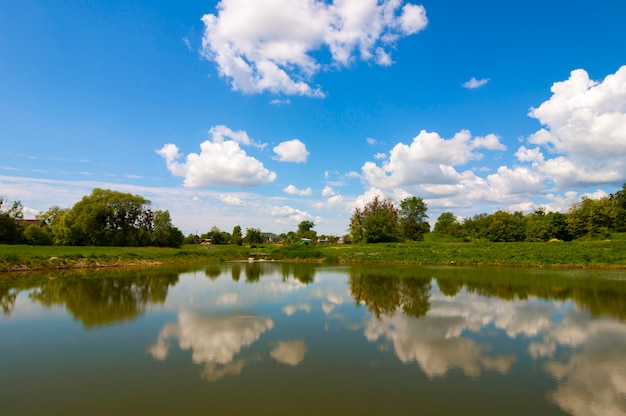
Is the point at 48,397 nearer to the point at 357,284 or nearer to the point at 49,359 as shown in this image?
the point at 49,359

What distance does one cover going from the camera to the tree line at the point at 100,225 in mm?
53844

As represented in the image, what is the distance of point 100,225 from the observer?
56406 mm

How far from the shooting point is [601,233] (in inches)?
2202

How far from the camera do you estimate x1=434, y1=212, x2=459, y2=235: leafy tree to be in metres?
99.5

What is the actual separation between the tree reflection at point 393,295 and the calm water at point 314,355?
21cm

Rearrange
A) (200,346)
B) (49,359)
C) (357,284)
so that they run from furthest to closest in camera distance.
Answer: (357,284)
(200,346)
(49,359)

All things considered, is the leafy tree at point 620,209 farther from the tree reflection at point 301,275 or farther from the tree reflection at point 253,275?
the tree reflection at point 253,275

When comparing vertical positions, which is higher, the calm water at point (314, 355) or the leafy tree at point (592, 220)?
the leafy tree at point (592, 220)

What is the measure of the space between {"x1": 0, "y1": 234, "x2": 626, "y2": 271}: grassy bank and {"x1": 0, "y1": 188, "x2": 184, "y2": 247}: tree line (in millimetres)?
12687

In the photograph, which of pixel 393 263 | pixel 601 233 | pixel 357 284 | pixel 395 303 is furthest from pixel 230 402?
pixel 601 233

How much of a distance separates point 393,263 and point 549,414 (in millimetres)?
38640

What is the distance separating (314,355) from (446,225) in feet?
358

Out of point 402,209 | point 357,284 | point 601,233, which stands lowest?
point 357,284

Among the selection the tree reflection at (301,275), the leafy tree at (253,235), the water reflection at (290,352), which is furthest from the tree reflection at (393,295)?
the leafy tree at (253,235)
